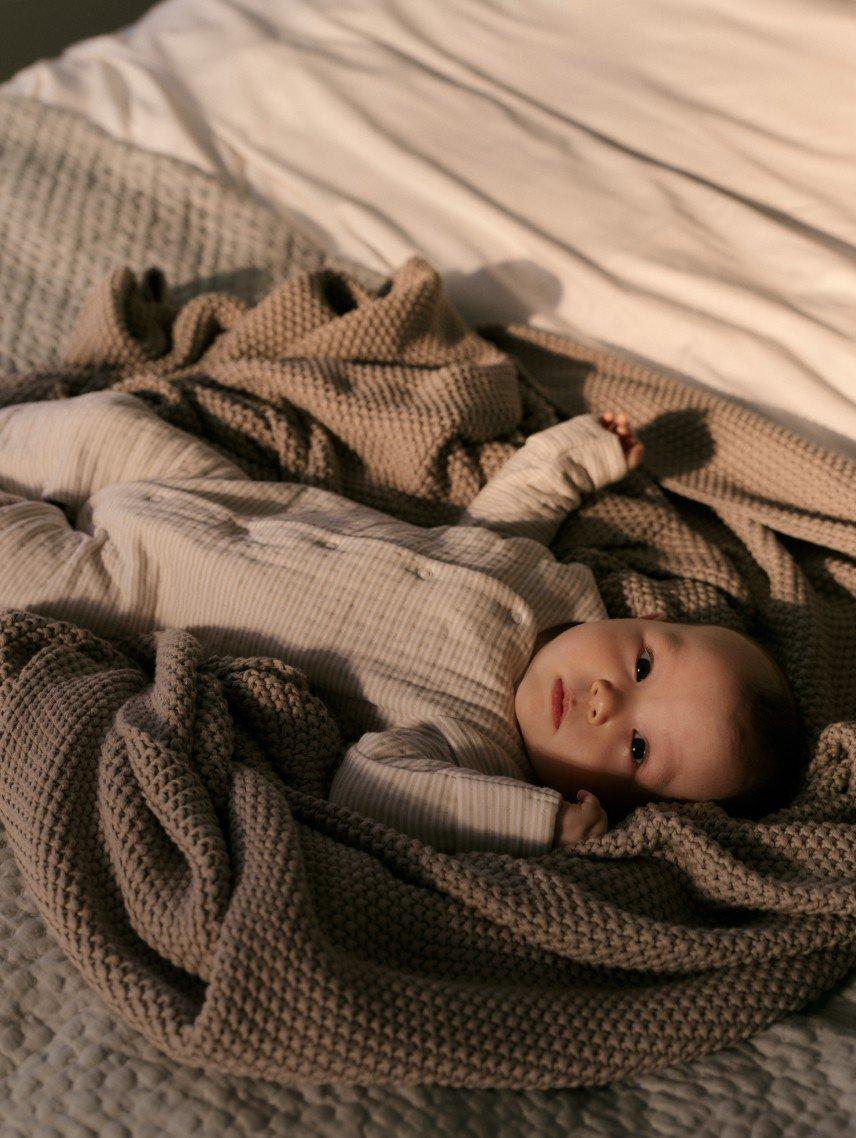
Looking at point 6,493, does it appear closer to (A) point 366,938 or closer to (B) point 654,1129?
(A) point 366,938

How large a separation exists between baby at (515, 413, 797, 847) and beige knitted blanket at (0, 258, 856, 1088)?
0.18 feet

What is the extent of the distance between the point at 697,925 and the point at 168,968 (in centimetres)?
42

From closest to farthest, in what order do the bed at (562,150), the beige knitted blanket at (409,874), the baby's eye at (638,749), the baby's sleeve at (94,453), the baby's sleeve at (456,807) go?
1. the beige knitted blanket at (409,874)
2. the baby's sleeve at (456,807)
3. the baby's eye at (638,749)
4. the baby's sleeve at (94,453)
5. the bed at (562,150)

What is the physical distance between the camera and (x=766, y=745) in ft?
3.39

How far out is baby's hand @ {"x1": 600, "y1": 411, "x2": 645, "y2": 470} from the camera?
1.30 metres

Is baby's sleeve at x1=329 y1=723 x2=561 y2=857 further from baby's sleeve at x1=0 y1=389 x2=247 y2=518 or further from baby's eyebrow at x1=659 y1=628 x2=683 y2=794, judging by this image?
baby's sleeve at x1=0 y1=389 x2=247 y2=518

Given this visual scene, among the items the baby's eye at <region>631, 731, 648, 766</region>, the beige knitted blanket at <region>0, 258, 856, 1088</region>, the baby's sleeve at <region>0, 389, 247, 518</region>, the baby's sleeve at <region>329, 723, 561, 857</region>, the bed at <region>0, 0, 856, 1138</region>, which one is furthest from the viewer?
the bed at <region>0, 0, 856, 1138</region>

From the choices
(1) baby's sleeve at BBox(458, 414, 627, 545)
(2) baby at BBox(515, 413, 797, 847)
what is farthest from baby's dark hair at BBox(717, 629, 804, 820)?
(1) baby's sleeve at BBox(458, 414, 627, 545)

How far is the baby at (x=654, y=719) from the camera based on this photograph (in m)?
1.03

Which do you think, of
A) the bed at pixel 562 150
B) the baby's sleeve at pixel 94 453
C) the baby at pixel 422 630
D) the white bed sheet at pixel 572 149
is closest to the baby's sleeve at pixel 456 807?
the baby at pixel 422 630

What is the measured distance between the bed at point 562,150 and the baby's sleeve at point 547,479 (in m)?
0.20

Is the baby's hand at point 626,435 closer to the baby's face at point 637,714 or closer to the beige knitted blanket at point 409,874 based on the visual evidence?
the beige knitted blanket at point 409,874

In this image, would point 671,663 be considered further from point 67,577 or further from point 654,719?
point 67,577

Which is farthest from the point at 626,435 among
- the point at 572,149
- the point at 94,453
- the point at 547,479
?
the point at 94,453
